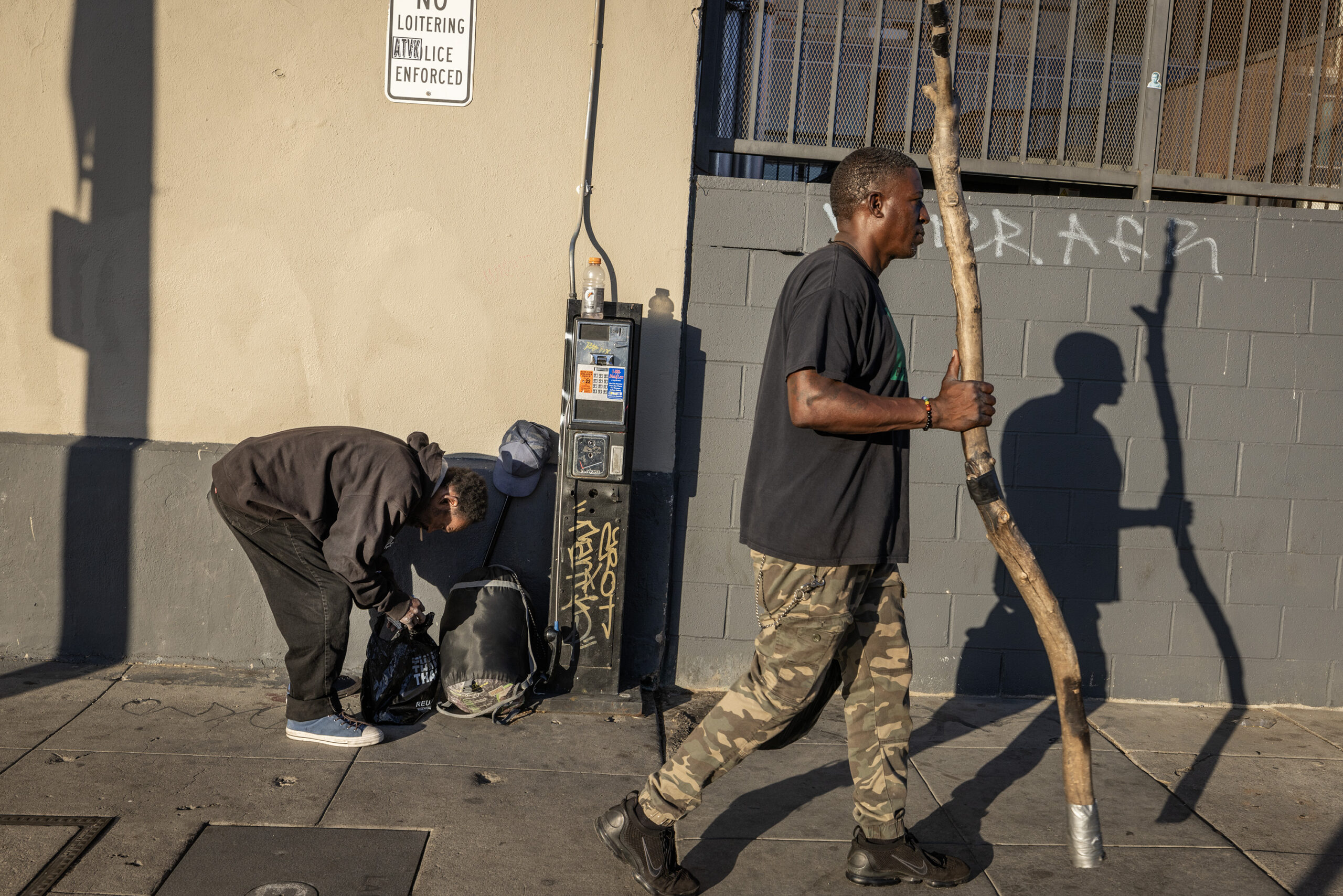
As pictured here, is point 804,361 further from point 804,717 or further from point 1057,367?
point 1057,367

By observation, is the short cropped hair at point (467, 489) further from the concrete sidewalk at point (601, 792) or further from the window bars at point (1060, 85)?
the window bars at point (1060, 85)

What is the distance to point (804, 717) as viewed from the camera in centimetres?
298

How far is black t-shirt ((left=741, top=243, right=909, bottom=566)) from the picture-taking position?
2.75 metres

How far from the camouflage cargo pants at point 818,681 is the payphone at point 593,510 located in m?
1.34

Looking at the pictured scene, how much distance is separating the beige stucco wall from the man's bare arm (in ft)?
6.08

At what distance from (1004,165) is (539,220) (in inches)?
78.8

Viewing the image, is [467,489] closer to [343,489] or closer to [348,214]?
[343,489]

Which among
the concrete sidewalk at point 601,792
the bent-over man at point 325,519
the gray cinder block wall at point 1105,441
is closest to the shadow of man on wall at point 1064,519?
the gray cinder block wall at point 1105,441

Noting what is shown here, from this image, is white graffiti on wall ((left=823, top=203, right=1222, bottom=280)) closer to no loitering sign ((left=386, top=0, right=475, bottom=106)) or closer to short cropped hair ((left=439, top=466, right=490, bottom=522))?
no loitering sign ((left=386, top=0, right=475, bottom=106))

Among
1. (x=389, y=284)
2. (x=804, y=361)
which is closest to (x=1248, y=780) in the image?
(x=804, y=361)

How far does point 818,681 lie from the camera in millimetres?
2871

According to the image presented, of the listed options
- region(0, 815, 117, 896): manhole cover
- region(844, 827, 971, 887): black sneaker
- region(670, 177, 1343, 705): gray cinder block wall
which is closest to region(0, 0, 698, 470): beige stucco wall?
region(670, 177, 1343, 705): gray cinder block wall

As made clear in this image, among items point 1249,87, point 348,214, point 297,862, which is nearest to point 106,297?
point 348,214

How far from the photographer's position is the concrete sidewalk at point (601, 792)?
305 cm
